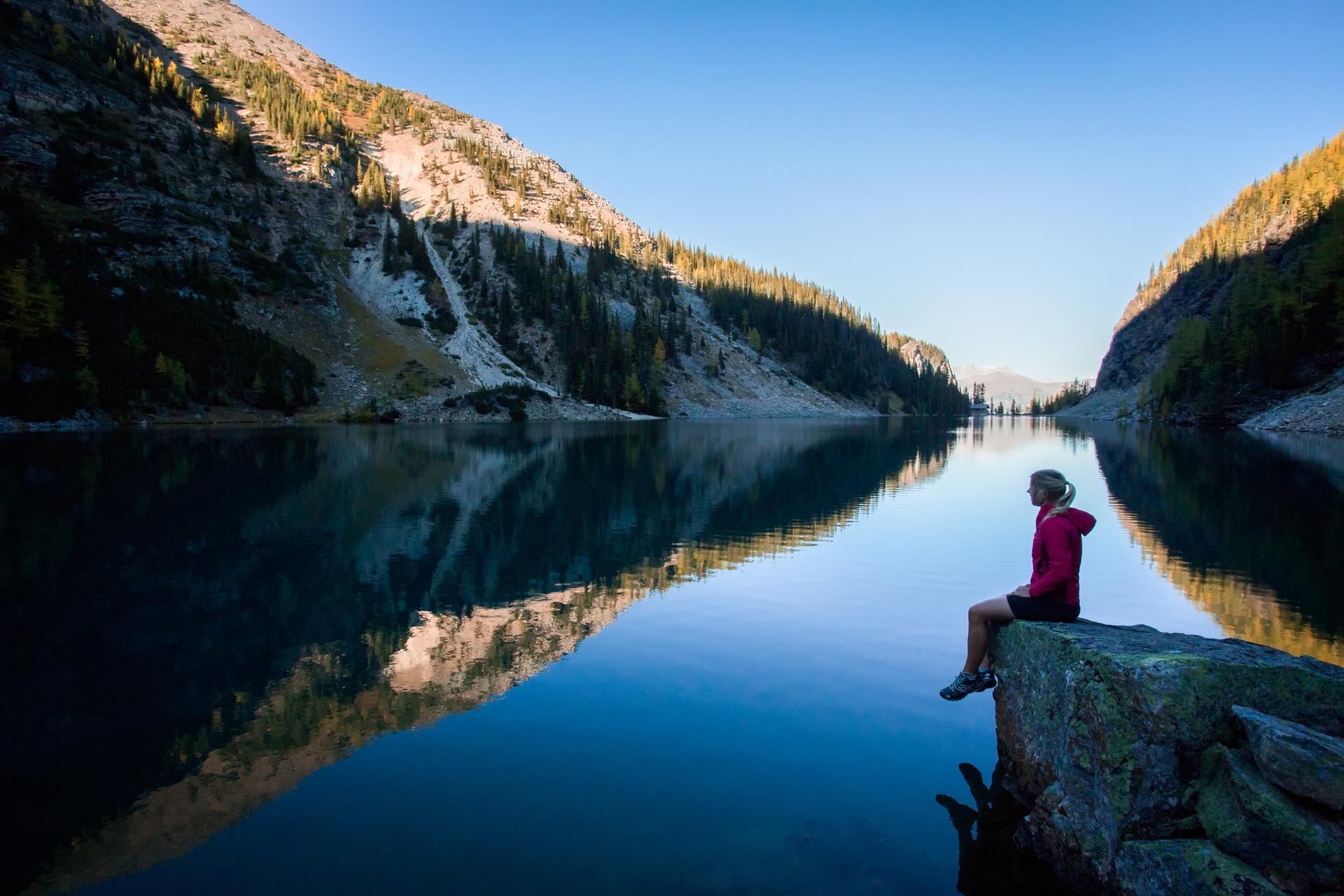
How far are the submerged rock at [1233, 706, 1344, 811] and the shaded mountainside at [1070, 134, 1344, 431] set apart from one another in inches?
3245

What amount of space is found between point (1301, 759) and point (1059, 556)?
296cm

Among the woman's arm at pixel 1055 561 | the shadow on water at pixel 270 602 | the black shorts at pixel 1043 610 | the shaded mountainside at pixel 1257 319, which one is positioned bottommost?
the shadow on water at pixel 270 602

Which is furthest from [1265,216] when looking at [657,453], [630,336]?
[657,453]

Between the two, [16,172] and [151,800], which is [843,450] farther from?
[16,172]

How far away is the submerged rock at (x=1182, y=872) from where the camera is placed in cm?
440

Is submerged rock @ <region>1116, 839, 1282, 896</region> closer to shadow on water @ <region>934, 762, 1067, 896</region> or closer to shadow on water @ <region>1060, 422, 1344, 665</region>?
shadow on water @ <region>934, 762, 1067, 896</region>

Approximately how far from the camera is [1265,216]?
140750mm

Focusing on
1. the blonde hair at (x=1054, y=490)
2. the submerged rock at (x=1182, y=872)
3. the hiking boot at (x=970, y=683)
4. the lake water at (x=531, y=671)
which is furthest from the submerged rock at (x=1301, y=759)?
the hiking boot at (x=970, y=683)

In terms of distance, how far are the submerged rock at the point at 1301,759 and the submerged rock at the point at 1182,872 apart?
62cm

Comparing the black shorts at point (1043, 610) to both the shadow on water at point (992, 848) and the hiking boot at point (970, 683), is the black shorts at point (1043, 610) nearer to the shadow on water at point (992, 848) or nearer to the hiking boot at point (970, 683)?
the hiking boot at point (970, 683)

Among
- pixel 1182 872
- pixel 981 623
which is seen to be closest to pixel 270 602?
pixel 981 623

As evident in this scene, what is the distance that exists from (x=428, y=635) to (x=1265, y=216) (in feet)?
615

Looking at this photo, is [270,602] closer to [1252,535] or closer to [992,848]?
[992,848]

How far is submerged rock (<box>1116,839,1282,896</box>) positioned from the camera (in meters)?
4.40
